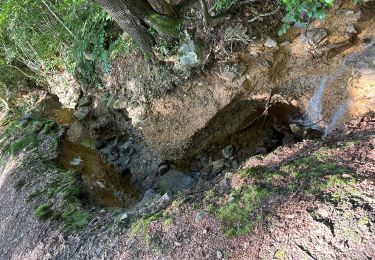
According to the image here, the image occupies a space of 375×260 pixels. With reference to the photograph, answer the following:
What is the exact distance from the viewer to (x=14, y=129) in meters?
9.22

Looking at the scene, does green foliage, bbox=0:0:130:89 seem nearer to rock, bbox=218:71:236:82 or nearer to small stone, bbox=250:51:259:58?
rock, bbox=218:71:236:82

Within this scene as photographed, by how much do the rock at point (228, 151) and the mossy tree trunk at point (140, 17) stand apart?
2163 mm

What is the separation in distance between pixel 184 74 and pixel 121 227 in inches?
107

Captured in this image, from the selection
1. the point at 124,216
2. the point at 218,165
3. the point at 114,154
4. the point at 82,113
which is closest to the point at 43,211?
the point at 124,216

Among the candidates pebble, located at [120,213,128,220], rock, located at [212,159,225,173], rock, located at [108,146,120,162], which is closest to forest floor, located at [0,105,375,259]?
pebble, located at [120,213,128,220]

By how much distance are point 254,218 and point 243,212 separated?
0.15m

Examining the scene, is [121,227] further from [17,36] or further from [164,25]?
[17,36]

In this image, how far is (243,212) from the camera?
3477 mm

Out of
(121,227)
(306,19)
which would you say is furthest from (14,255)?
(306,19)

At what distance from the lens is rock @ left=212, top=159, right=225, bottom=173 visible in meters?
6.06

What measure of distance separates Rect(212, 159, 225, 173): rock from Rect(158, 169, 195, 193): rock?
19.5 inches

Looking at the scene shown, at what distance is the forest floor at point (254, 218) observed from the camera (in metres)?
2.94

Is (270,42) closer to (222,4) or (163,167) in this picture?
(222,4)

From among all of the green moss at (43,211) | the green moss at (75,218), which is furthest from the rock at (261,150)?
the green moss at (43,211)
